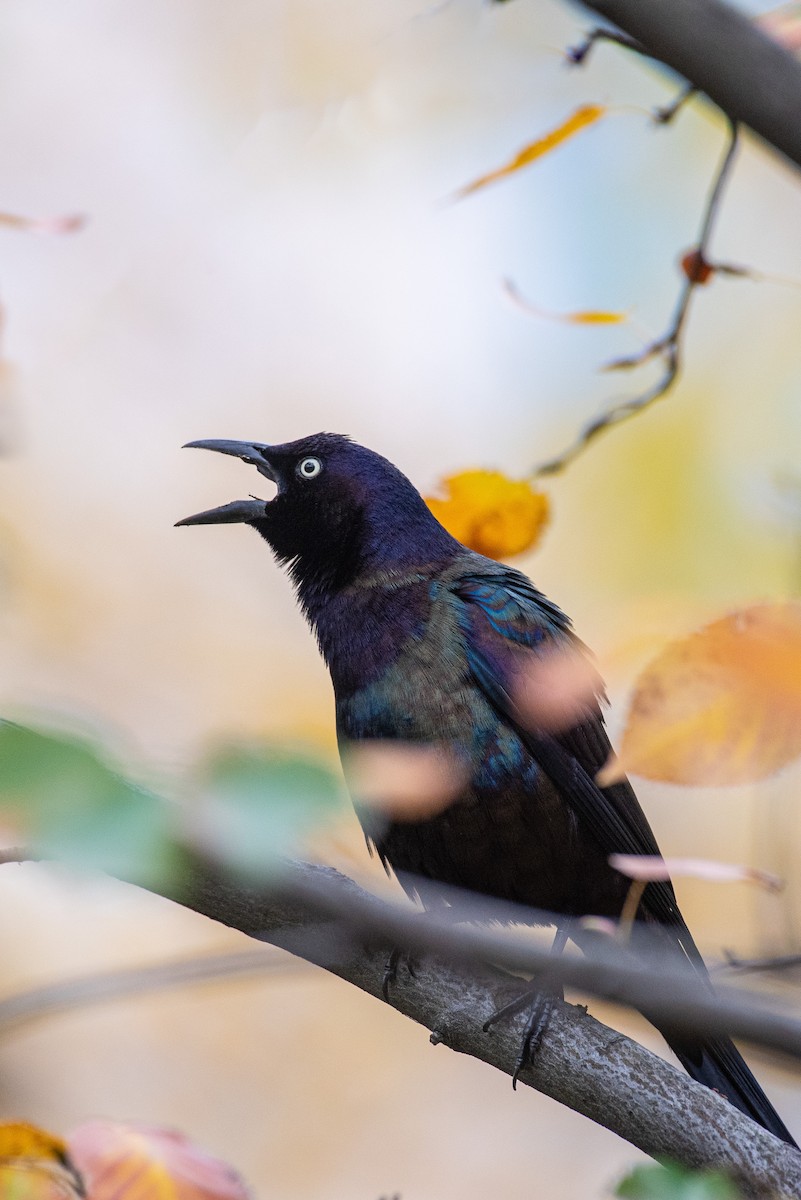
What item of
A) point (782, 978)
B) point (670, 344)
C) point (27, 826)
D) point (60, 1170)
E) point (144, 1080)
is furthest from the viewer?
point (144, 1080)

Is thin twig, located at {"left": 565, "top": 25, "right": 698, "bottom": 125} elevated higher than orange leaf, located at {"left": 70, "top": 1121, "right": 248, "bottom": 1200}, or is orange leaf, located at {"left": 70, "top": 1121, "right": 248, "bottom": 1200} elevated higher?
thin twig, located at {"left": 565, "top": 25, "right": 698, "bottom": 125}

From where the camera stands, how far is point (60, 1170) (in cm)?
194

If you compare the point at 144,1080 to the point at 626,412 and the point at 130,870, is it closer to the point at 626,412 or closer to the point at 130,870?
the point at 626,412

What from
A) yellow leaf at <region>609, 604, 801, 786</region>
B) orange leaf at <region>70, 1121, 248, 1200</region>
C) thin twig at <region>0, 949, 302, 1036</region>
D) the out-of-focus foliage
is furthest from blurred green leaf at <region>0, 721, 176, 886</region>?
orange leaf at <region>70, 1121, 248, 1200</region>

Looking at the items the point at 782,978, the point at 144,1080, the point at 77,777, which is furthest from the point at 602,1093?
the point at 144,1080

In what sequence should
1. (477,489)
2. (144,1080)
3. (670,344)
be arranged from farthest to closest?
(144,1080) → (477,489) → (670,344)

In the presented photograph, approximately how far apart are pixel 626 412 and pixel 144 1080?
6702 millimetres

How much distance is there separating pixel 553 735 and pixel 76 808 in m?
2.30

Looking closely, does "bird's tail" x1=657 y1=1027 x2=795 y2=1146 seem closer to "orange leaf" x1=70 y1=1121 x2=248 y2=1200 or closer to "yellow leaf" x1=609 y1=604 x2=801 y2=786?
"orange leaf" x1=70 y1=1121 x2=248 y2=1200

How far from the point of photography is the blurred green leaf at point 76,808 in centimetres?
102

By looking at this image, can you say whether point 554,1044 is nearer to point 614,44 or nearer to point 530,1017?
point 530,1017

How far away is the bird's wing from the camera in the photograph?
10.5ft

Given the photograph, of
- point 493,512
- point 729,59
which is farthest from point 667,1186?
point 729,59

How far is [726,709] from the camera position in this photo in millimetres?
1583
